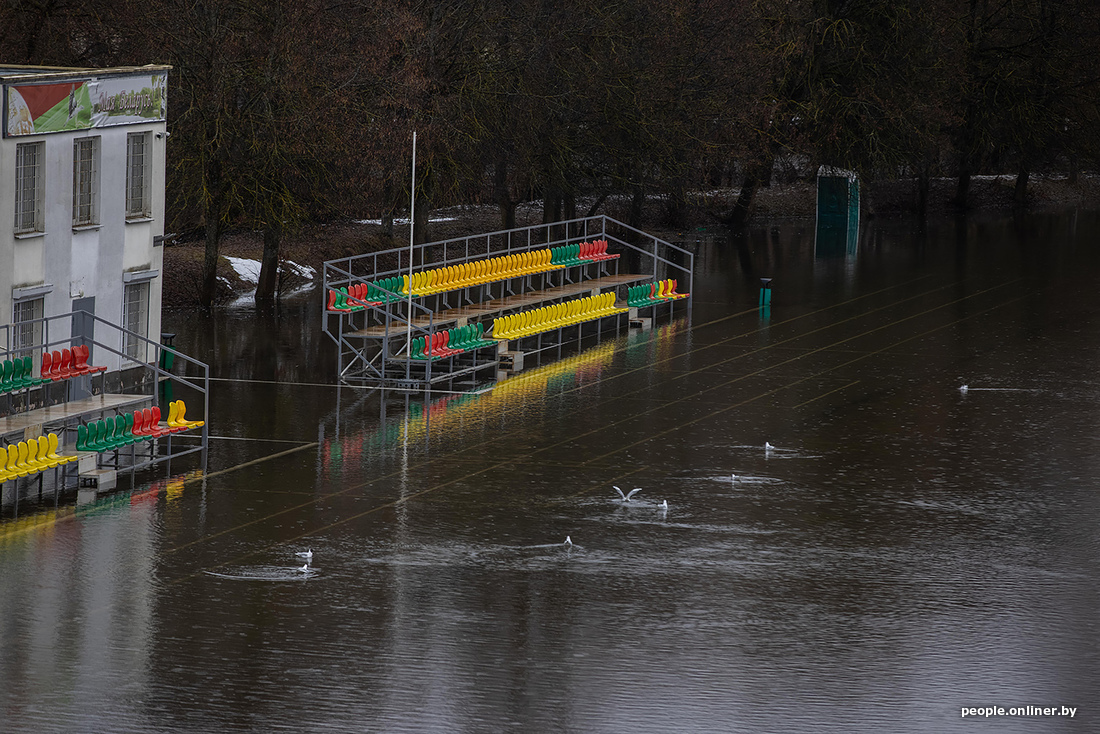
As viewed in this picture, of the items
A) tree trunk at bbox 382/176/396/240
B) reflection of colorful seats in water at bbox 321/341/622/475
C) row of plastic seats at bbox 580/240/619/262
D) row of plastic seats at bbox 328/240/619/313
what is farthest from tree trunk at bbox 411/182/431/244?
reflection of colorful seats in water at bbox 321/341/622/475

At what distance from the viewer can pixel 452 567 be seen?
1741cm

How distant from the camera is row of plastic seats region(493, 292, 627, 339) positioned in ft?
103

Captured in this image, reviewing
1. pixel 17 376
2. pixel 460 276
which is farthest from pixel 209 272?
pixel 17 376

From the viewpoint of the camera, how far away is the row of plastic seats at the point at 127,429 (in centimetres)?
2069

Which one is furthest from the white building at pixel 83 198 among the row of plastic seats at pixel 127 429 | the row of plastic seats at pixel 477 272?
the row of plastic seats at pixel 477 272

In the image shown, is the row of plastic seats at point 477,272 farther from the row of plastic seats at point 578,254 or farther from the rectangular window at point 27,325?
the rectangular window at point 27,325

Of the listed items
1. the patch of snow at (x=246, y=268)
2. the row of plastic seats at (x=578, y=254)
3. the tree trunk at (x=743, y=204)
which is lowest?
the patch of snow at (x=246, y=268)

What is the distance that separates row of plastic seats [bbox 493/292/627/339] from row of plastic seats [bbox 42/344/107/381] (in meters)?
9.32

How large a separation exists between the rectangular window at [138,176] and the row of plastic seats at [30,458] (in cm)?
704

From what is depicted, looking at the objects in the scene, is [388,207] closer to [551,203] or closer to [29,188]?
[551,203]

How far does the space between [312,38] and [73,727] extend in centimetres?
2705

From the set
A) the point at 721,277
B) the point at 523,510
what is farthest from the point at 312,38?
the point at 523,510

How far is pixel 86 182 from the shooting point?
2483 cm

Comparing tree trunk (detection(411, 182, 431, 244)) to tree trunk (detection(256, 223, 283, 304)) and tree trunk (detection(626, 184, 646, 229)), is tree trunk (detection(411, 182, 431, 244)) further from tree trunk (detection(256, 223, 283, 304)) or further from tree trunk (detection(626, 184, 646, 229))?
tree trunk (detection(626, 184, 646, 229))
